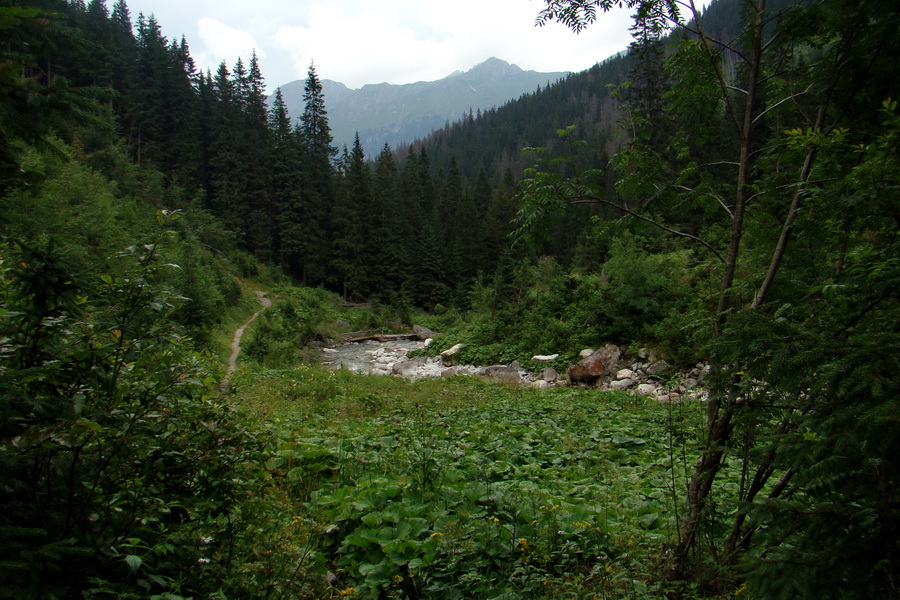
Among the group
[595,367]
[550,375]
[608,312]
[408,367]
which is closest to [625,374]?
[595,367]

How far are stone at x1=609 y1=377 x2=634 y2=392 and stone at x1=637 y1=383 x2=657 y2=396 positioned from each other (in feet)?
1.53

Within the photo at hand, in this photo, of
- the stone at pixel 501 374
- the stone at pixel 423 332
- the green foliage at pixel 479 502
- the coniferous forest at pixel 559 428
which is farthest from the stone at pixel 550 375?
the stone at pixel 423 332

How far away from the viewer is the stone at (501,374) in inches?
611

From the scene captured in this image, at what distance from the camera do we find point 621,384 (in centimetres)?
1322

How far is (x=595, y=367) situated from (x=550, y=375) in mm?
1633

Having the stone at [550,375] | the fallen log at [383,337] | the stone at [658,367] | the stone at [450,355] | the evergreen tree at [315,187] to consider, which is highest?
the evergreen tree at [315,187]

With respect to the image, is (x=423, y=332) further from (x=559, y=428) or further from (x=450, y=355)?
(x=559, y=428)

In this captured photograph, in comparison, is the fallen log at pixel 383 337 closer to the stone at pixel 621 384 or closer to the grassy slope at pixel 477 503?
the stone at pixel 621 384

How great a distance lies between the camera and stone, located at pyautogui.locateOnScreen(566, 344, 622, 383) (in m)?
14.1

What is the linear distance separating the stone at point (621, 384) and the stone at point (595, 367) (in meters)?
0.73

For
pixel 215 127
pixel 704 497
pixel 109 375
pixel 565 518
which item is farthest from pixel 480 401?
pixel 215 127

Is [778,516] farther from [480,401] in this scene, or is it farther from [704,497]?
[480,401]

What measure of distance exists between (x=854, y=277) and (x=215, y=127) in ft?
179

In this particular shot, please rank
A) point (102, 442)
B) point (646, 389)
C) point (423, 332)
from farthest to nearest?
1. point (423, 332)
2. point (646, 389)
3. point (102, 442)
